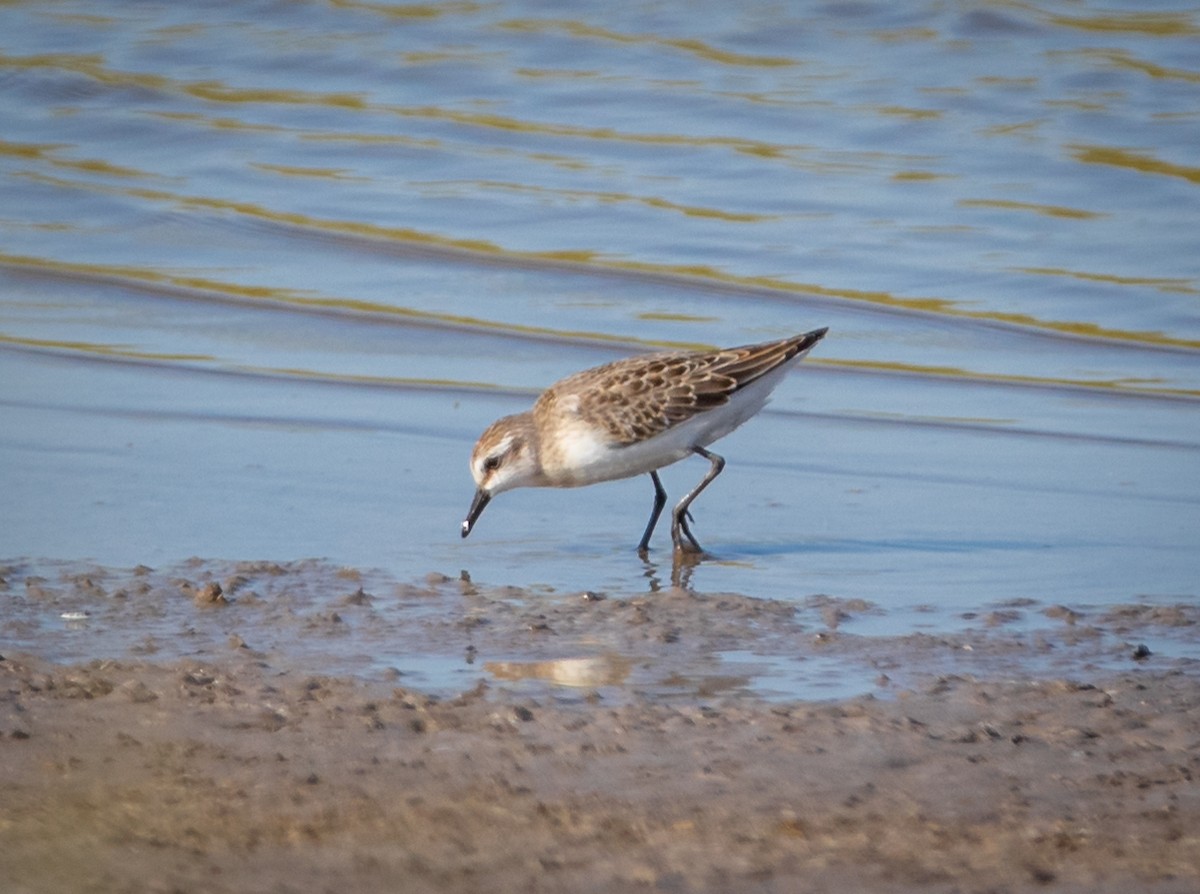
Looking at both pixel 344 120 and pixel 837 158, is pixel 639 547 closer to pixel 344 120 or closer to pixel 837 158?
pixel 837 158

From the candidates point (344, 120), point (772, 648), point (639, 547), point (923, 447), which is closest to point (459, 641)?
point (772, 648)

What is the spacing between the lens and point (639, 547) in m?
7.47

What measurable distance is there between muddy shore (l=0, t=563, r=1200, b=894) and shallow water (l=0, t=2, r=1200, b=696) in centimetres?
108

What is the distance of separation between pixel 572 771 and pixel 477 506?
9.73 ft

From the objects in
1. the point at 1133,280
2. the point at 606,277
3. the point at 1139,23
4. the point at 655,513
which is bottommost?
the point at 655,513

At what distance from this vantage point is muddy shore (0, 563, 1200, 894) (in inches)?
163

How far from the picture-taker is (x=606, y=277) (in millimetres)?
13062

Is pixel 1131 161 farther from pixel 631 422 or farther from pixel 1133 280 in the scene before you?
pixel 631 422

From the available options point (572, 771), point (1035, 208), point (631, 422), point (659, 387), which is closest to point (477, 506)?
point (631, 422)

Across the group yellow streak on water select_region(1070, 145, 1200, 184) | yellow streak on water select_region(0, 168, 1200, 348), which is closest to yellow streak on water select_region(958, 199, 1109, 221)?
yellow streak on water select_region(1070, 145, 1200, 184)

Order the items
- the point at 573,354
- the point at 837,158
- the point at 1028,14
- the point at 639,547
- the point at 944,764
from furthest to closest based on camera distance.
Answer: the point at 1028,14 → the point at 837,158 → the point at 573,354 → the point at 639,547 → the point at 944,764

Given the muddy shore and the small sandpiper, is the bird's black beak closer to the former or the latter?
the small sandpiper

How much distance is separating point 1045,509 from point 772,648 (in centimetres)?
257

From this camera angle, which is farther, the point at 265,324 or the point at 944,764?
the point at 265,324
